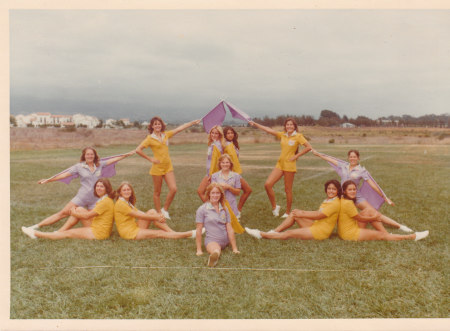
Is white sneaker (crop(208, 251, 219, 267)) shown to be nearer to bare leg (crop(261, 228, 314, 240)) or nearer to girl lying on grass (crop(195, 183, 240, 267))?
girl lying on grass (crop(195, 183, 240, 267))

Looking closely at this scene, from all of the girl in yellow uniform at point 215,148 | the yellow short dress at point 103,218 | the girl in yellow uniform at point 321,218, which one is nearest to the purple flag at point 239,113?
the girl in yellow uniform at point 215,148

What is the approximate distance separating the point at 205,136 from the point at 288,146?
2.37 meters

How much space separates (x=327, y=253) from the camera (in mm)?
4504

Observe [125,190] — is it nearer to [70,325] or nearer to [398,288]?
[70,325]

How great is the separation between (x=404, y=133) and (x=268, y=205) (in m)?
3.27

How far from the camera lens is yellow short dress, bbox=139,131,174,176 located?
5.87m

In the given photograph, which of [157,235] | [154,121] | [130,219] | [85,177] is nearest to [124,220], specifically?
[130,219]

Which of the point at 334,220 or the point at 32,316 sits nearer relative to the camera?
the point at 32,316

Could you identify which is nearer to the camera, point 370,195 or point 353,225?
point 353,225

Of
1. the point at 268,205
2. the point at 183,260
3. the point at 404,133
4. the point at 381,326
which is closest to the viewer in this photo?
the point at 381,326

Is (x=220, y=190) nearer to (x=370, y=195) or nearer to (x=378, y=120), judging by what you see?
(x=370, y=195)

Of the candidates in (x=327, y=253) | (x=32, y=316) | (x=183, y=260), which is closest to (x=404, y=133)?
(x=327, y=253)

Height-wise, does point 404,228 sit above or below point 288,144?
below

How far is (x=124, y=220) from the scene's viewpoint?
16.2 ft
